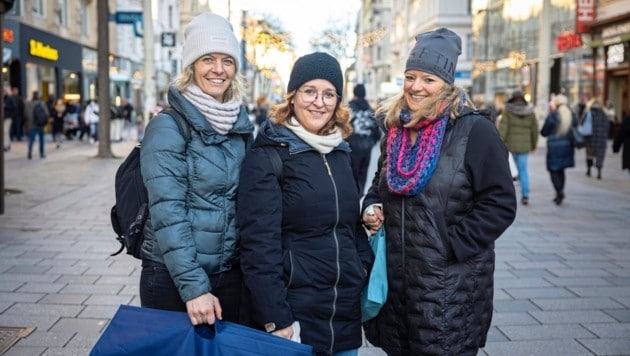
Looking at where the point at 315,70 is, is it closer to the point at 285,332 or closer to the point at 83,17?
the point at 285,332

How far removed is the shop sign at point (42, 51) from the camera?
2912cm

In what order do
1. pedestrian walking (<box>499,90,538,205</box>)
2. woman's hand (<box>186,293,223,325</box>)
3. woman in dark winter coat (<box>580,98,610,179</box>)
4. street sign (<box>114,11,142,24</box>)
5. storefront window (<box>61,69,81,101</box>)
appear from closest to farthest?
woman's hand (<box>186,293,223,325</box>) → pedestrian walking (<box>499,90,538,205</box>) → woman in dark winter coat (<box>580,98,610,179</box>) → street sign (<box>114,11,142,24</box>) → storefront window (<box>61,69,81,101</box>)

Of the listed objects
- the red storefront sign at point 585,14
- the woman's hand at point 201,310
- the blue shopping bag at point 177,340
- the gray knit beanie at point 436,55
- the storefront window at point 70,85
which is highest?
the red storefront sign at point 585,14

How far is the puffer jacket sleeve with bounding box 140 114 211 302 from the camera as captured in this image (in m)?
2.78

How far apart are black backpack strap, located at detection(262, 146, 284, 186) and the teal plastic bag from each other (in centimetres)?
53

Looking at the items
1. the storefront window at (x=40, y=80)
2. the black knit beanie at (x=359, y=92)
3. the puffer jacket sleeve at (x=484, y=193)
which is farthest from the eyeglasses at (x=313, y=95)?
the storefront window at (x=40, y=80)

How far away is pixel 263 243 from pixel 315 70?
748mm

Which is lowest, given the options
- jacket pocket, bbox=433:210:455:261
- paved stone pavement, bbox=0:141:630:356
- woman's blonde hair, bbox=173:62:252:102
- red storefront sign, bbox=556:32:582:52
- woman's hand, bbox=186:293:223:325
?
paved stone pavement, bbox=0:141:630:356

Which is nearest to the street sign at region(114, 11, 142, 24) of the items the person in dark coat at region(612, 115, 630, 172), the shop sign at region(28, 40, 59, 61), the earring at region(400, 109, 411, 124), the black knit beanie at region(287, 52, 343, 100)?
the shop sign at region(28, 40, 59, 61)

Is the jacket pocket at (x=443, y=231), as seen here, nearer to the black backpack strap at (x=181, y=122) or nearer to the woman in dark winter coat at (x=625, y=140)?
the black backpack strap at (x=181, y=122)

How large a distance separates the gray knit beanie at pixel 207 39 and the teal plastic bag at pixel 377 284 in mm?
1046

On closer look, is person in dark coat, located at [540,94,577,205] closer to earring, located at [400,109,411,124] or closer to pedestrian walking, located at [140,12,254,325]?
earring, located at [400,109,411,124]

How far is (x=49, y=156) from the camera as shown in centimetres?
2050

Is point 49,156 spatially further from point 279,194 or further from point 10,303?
point 279,194
